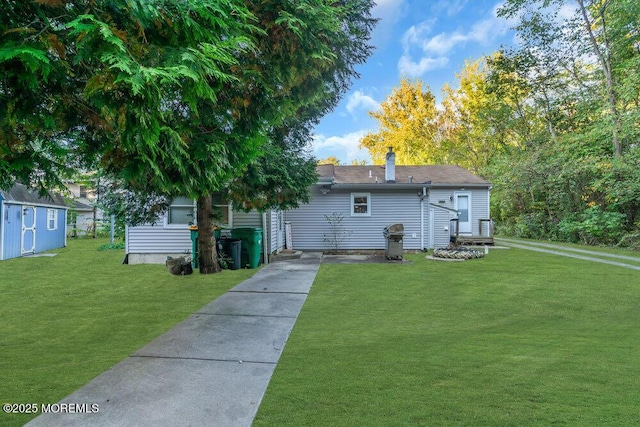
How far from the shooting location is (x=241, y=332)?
4.23 metres

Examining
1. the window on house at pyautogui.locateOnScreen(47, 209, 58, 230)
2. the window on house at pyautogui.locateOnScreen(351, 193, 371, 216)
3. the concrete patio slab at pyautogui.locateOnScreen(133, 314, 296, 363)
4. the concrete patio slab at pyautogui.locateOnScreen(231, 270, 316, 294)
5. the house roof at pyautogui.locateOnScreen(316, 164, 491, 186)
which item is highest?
the house roof at pyautogui.locateOnScreen(316, 164, 491, 186)

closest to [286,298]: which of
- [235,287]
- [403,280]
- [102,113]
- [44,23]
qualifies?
[235,287]

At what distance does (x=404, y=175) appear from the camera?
53.6 ft

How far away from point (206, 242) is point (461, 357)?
6794 mm

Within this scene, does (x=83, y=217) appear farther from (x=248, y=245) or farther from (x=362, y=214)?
(x=362, y=214)

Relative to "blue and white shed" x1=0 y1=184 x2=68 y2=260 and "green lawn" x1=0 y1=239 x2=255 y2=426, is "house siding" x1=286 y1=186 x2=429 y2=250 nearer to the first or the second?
"green lawn" x1=0 y1=239 x2=255 y2=426

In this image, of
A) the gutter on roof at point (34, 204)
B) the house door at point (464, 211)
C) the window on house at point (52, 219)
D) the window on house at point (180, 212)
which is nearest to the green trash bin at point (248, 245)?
the window on house at point (180, 212)

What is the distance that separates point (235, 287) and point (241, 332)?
2.80m

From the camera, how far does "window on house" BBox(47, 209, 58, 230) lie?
14971 millimetres

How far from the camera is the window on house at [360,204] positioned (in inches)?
510

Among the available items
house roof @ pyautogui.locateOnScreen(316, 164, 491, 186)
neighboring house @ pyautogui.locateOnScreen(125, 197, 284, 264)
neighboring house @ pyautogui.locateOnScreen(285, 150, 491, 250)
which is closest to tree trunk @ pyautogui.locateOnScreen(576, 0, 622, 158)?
house roof @ pyautogui.locateOnScreen(316, 164, 491, 186)

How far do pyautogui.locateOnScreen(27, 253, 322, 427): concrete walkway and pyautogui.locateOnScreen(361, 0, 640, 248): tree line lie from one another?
1539cm

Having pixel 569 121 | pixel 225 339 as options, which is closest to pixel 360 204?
pixel 225 339

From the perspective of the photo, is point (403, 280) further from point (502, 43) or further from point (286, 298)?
point (502, 43)
